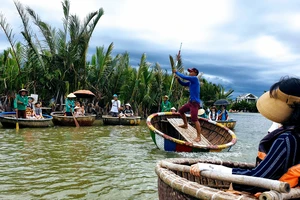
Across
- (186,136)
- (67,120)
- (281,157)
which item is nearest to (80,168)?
(186,136)

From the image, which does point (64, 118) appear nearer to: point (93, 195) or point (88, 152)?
point (88, 152)

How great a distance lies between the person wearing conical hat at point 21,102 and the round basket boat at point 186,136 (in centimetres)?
596

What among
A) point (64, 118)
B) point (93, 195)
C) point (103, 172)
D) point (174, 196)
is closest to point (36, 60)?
point (64, 118)

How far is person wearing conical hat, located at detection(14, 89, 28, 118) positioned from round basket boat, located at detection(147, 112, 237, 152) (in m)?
5.96

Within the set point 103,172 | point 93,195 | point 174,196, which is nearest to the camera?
point 174,196

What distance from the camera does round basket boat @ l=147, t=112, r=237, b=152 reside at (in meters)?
6.87

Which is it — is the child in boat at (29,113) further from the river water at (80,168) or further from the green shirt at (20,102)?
the river water at (80,168)

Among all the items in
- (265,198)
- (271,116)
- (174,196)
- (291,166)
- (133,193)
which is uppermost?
(271,116)

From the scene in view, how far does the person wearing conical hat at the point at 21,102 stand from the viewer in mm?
12156

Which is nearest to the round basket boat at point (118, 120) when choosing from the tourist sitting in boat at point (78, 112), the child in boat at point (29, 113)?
the tourist sitting in boat at point (78, 112)

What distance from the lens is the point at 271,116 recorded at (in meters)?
2.15

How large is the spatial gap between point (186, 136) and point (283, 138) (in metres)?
5.83

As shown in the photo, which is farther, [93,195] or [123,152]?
[123,152]

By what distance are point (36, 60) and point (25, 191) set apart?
1431 centimetres
